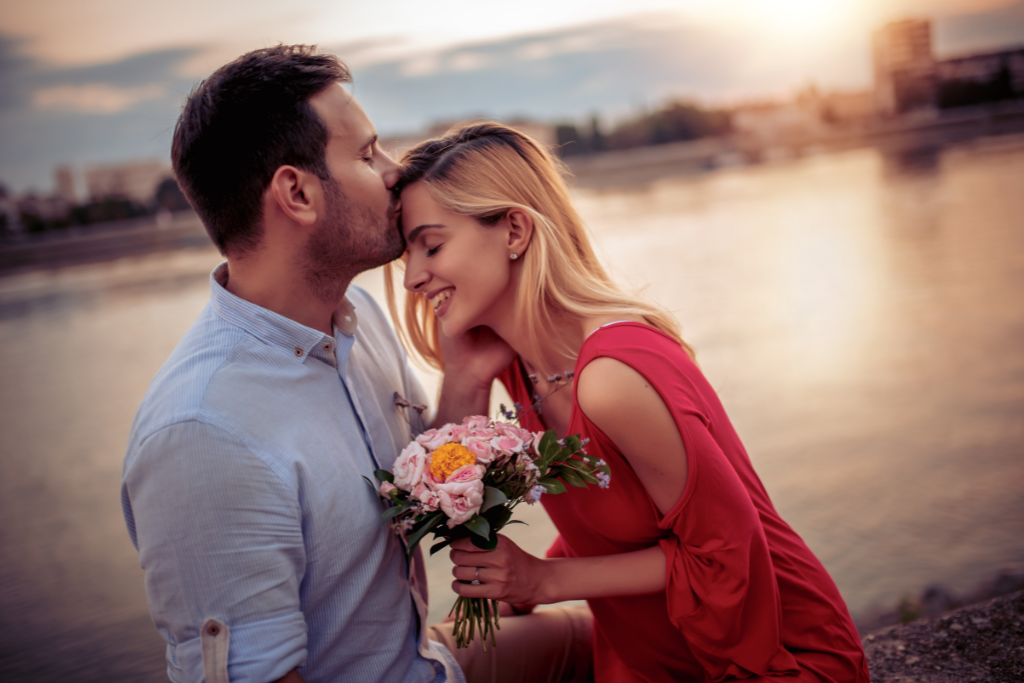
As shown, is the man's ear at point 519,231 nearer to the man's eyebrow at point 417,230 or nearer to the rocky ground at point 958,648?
the man's eyebrow at point 417,230

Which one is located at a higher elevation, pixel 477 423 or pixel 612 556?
pixel 477 423

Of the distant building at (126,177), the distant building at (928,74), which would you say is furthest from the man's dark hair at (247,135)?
the distant building at (126,177)

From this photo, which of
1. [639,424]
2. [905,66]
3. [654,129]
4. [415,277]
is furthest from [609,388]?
[654,129]

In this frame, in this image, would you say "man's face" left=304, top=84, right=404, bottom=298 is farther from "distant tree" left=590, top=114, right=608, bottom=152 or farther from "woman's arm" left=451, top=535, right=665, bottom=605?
"distant tree" left=590, top=114, right=608, bottom=152

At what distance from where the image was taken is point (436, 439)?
2006 mm

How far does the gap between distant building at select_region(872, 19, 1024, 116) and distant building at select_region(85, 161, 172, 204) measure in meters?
73.7

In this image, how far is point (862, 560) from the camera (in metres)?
4.98

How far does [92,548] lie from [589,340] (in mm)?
6003

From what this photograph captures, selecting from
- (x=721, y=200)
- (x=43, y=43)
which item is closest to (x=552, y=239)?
(x=43, y=43)

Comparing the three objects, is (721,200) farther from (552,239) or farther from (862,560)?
(552,239)

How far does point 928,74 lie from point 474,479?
7545 centimetres

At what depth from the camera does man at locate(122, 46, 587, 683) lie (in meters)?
1.67

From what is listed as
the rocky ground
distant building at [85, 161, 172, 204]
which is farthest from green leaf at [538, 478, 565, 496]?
distant building at [85, 161, 172, 204]

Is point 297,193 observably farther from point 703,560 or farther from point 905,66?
point 905,66
